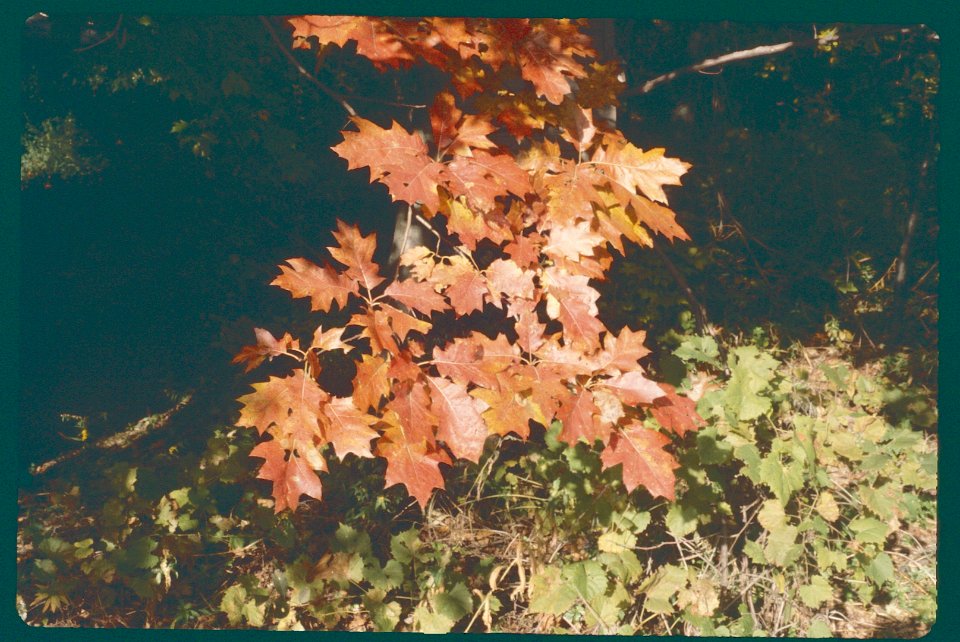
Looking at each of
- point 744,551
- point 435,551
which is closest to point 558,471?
point 435,551

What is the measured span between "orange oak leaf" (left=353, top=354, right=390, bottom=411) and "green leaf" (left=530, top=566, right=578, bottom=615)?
897mm

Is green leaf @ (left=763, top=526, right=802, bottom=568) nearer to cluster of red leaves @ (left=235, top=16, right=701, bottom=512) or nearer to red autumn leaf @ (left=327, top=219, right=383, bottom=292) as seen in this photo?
cluster of red leaves @ (left=235, top=16, right=701, bottom=512)

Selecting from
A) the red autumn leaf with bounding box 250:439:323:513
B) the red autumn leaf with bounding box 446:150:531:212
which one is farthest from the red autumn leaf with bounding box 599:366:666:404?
the red autumn leaf with bounding box 250:439:323:513

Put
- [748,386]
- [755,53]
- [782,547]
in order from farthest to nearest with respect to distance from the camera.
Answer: [748,386] → [782,547] → [755,53]

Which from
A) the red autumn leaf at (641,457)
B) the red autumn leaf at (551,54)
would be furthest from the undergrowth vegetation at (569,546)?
the red autumn leaf at (551,54)

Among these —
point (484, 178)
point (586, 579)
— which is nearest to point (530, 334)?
point (484, 178)

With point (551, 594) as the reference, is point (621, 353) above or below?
above

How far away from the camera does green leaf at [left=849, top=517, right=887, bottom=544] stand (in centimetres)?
206

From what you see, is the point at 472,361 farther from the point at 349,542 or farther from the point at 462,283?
the point at 349,542

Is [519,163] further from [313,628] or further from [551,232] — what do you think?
[313,628]

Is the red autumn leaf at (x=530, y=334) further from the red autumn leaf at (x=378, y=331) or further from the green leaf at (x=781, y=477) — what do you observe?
the green leaf at (x=781, y=477)

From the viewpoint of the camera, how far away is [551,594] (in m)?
1.98

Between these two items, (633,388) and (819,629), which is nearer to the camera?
(633,388)

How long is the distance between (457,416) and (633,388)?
1.48ft
